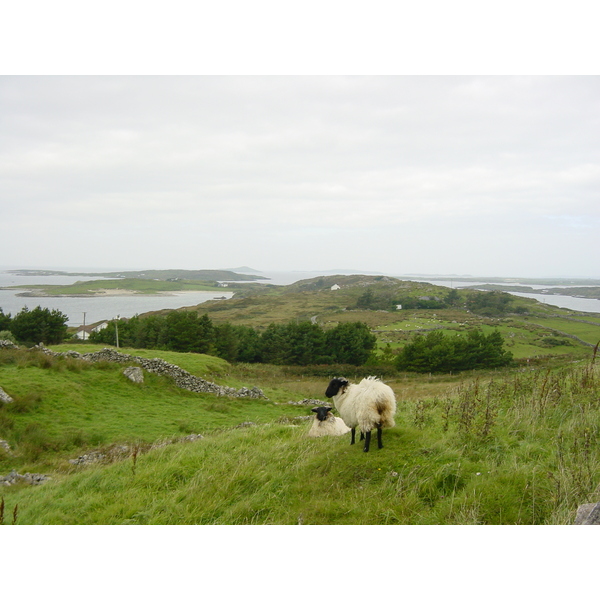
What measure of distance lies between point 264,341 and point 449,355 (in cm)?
2779

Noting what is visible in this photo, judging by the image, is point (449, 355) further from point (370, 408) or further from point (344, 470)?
point (344, 470)

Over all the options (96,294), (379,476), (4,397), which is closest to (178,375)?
(4,397)

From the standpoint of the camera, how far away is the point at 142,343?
54.0 m

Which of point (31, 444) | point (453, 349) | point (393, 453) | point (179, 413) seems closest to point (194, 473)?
point (393, 453)

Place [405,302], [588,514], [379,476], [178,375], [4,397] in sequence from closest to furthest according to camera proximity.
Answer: [588,514] < [379,476] < [4,397] < [178,375] < [405,302]

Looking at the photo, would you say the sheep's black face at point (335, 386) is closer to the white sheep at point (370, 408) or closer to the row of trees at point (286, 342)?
the white sheep at point (370, 408)

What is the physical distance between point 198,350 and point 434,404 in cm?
4183

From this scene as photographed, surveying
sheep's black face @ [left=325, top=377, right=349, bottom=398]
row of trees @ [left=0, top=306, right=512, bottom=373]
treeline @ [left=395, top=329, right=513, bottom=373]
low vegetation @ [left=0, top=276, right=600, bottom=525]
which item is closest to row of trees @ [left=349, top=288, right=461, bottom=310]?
treeline @ [left=395, top=329, right=513, bottom=373]

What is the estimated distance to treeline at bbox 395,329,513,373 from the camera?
153ft

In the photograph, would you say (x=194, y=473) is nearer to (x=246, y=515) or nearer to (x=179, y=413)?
(x=246, y=515)

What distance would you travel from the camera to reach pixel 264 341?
55.5m

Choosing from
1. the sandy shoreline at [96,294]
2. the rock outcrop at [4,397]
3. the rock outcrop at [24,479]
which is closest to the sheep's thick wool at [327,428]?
the rock outcrop at [24,479]

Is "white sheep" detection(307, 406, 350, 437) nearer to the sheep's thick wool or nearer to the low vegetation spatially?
the sheep's thick wool

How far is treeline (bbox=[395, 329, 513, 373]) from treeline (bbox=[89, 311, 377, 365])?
6776mm
